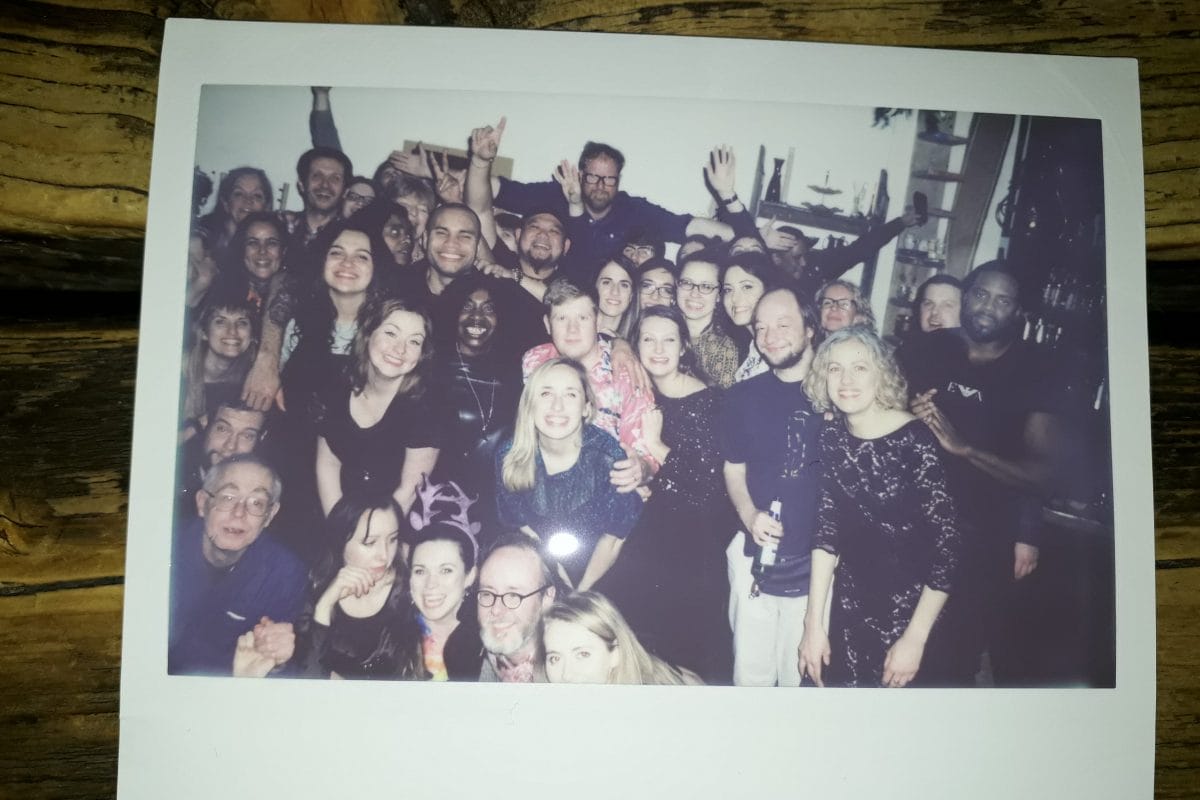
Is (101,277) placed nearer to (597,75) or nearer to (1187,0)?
(597,75)

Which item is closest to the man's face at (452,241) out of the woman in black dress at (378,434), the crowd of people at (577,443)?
the crowd of people at (577,443)

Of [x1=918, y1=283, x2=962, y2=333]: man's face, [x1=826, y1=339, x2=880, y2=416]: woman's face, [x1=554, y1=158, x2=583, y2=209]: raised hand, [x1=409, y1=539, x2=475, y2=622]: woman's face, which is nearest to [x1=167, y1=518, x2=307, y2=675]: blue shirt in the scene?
[x1=409, y1=539, x2=475, y2=622]: woman's face

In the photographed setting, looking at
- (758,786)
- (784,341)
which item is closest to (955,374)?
(784,341)

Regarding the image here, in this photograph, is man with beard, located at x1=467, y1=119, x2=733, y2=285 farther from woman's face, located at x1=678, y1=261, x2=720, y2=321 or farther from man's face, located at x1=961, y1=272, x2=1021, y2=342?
man's face, located at x1=961, y1=272, x2=1021, y2=342

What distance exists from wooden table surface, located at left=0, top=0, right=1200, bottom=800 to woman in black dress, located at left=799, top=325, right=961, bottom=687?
0.23m

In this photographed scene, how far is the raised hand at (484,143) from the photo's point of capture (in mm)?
759

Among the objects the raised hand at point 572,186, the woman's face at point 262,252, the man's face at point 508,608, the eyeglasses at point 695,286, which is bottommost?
the man's face at point 508,608

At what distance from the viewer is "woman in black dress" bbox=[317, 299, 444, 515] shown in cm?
73

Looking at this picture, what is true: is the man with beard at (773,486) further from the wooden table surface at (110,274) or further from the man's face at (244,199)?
the man's face at (244,199)

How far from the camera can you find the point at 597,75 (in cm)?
77

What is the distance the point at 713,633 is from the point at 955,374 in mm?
330

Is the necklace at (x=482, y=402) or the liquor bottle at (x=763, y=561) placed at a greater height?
the necklace at (x=482, y=402)

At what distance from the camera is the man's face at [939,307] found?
758 millimetres

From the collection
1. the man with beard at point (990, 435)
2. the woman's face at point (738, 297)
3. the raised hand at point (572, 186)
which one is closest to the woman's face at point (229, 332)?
the raised hand at point (572, 186)
